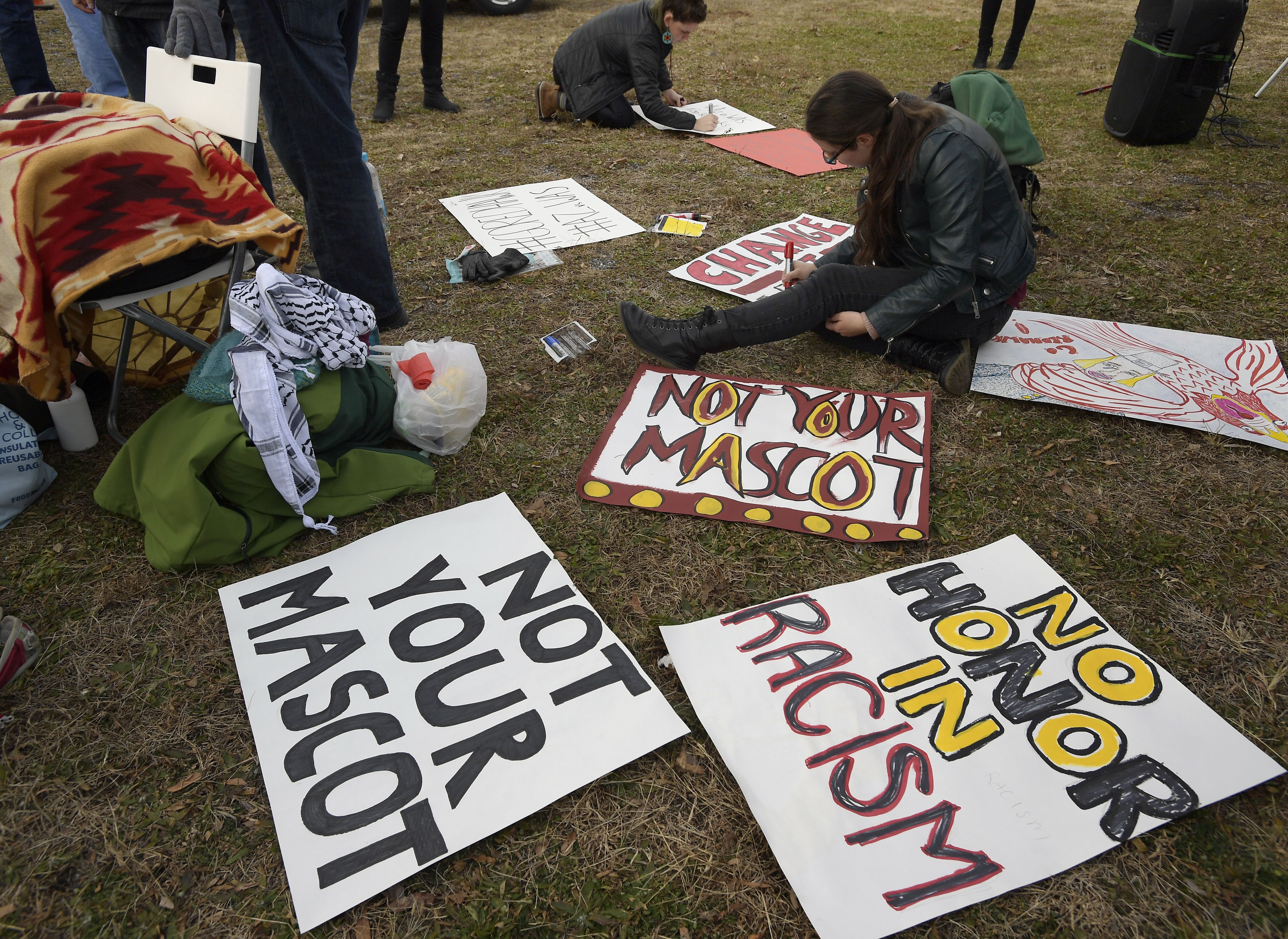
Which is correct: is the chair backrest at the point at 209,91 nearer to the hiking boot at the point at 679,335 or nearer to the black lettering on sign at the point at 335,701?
the hiking boot at the point at 679,335

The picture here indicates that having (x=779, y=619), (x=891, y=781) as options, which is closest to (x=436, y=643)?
(x=779, y=619)

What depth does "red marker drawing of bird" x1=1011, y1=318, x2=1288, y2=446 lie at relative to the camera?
225 cm

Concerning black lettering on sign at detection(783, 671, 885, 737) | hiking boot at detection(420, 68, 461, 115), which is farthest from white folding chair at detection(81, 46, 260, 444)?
hiking boot at detection(420, 68, 461, 115)

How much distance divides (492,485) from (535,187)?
95.9 inches

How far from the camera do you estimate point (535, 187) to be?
3.97m

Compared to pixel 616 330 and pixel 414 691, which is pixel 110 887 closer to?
pixel 414 691

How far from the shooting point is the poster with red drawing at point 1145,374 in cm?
226

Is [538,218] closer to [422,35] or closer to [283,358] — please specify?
[283,358]

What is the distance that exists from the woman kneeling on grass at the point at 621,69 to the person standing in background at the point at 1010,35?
8.17 feet

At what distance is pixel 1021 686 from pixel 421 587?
4.45ft

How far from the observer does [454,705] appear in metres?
1.53

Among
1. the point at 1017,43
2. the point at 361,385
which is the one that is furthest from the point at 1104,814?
the point at 1017,43

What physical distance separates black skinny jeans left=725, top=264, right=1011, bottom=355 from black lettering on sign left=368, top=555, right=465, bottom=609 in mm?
1220

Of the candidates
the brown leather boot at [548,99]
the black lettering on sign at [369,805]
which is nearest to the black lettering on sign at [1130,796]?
the black lettering on sign at [369,805]
